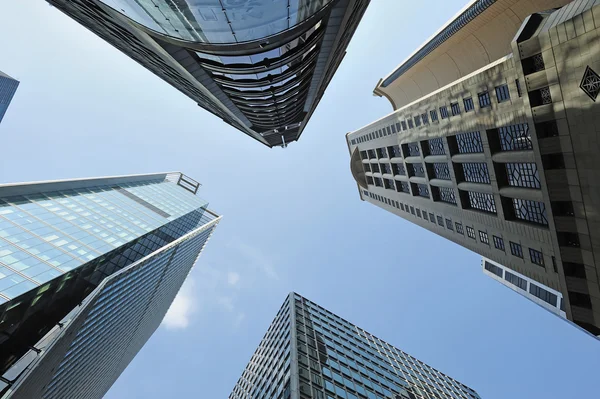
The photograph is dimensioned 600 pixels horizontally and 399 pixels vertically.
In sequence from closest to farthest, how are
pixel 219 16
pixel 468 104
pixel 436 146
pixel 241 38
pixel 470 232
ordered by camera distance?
1. pixel 219 16
2. pixel 241 38
3. pixel 468 104
4. pixel 470 232
5. pixel 436 146

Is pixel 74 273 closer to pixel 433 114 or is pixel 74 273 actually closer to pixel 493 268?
pixel 433 114

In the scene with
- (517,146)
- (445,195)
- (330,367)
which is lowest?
(330,367)

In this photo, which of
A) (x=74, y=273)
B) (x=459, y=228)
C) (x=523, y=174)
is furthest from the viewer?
(x=459, y=228)

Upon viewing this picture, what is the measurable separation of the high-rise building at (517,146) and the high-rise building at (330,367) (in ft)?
77.4

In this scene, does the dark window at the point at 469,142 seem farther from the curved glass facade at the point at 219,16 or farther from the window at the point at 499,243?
the curved glass facade at the point at 219,16

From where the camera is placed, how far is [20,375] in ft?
96.4

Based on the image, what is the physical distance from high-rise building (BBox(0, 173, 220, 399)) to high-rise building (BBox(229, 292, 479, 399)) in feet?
82.1

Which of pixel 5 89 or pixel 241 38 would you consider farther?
pixel 5 89

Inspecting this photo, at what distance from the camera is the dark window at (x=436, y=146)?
4378 centimetres

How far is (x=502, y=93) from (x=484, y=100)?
118 inches

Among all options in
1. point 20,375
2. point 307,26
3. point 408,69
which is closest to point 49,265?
point 20,375

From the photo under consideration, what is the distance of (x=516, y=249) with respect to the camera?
3150 centimetres

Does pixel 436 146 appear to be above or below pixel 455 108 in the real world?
below

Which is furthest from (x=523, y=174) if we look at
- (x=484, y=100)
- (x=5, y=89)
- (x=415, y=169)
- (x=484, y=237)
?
(x=5, y=89)
